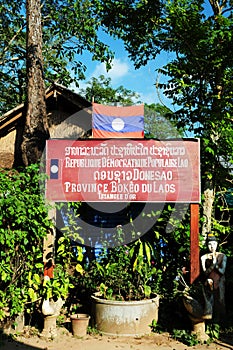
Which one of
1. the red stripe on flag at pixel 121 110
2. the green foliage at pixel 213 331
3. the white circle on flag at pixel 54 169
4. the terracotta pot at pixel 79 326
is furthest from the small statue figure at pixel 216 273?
the red stripe on flag at pixel 121 110

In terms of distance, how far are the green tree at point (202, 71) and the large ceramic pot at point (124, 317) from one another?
6.36 feet

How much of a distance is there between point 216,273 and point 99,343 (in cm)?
197

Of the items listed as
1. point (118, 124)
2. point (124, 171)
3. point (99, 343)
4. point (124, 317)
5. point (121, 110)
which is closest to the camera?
point (99, 343)

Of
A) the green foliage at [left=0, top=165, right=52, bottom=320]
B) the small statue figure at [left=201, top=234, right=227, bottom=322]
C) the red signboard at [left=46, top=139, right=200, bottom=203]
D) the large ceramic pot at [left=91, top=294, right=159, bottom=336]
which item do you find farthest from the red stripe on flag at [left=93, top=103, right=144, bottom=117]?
the large ceramic pot at [left=91, top=294, right=159, bottom=336]

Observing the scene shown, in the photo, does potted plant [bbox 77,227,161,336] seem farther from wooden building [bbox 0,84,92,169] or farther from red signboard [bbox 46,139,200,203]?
wooden building [bbox 0,84,92,169]

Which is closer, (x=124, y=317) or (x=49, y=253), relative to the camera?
(x=124, y=317)

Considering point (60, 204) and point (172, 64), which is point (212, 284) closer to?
point (60, 204)

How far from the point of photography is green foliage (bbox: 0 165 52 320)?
5.33m

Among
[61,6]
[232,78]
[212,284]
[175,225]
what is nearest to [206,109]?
[232,78]

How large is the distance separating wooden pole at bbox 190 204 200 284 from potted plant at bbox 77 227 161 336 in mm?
612

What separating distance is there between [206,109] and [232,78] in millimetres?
887

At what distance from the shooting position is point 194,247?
19.5 feet

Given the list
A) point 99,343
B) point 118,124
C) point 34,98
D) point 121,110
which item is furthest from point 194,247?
point 121,110

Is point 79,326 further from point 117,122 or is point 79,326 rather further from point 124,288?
point 117,122
